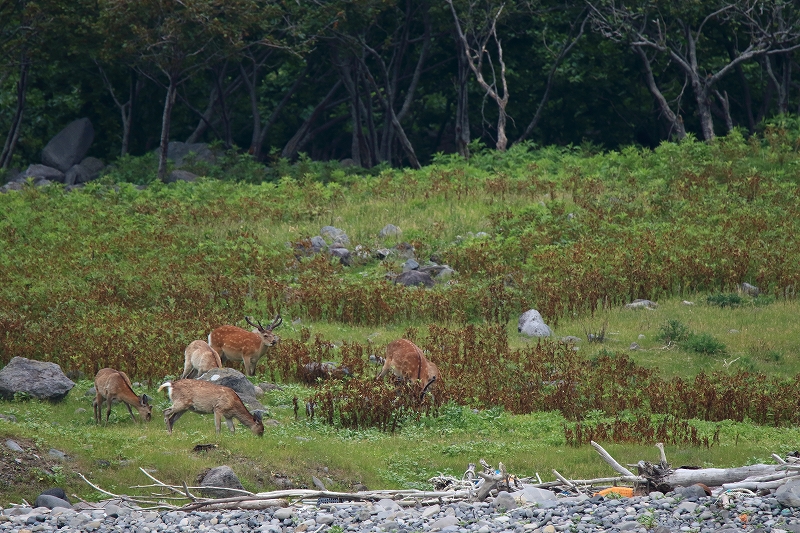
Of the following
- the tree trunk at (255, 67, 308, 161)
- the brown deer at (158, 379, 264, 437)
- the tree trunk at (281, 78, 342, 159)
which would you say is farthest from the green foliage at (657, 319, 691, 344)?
the tree trunk at (281, 78, 342, 159)

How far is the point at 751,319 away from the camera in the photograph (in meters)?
17.1

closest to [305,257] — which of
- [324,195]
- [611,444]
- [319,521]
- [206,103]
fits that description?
[324,195]

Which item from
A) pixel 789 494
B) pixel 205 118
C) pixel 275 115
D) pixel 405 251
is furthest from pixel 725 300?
pixel 205 118

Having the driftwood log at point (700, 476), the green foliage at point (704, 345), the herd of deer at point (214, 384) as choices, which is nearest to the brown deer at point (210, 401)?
the herd of deer at point (214, 384)

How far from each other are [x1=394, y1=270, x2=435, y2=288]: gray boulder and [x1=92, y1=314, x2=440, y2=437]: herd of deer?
4.76 m

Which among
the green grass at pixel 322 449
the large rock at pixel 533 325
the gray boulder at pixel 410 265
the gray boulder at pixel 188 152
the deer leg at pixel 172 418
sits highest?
the gray boulder at pixel 188 152

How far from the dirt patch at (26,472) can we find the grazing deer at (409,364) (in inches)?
183

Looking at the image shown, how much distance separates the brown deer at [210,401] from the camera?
11547 millimetres

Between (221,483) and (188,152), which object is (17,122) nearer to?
(188,152)

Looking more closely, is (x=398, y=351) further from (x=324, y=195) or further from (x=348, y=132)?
(x=348, y=132)

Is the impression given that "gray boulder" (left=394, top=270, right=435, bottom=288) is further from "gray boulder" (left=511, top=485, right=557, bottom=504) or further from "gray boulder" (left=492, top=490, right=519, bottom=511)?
"gray boulder" (left=492, top=490, right=519, bottom=511)

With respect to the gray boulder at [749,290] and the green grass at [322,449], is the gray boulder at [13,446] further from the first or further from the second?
the gray boulder at [749,290]

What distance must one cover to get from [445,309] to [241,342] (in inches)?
180

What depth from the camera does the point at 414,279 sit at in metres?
19.2
